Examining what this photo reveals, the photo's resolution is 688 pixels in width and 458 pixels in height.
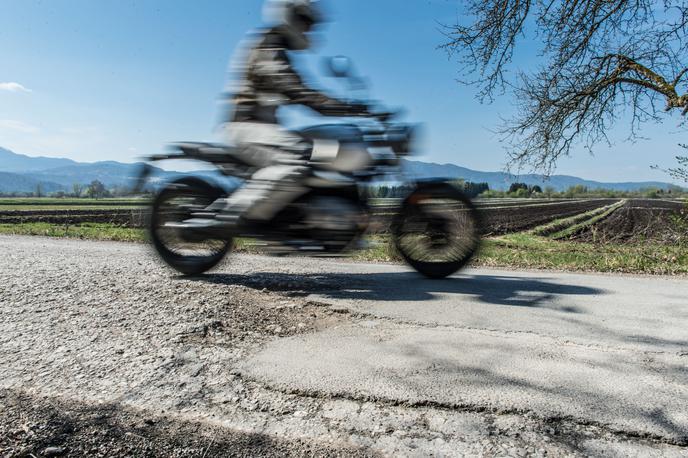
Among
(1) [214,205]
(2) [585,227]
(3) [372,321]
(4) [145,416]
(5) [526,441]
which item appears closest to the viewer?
(5) [526,441]

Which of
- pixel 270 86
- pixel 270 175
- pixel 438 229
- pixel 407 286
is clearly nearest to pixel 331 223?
pixel 270 175

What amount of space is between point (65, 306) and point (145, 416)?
1983 mm

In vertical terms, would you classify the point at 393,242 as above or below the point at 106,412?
above

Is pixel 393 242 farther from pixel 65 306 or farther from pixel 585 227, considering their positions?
pixel 585 227

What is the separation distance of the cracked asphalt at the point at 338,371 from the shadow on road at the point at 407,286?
4 centimetres

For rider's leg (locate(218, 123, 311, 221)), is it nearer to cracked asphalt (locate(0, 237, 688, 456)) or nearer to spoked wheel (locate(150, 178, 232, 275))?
spoked wheel (locate(150, 178, 232, 275))

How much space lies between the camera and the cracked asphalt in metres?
1.78

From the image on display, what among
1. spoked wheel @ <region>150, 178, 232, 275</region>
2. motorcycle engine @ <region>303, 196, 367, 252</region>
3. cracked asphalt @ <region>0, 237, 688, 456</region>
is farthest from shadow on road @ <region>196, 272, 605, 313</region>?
motorcycle engine @ <region>303, 196, 367, 252</region>

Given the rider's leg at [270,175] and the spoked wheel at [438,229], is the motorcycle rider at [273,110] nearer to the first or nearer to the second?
the rider's leg at [270,175]

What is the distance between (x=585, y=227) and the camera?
21672 mm

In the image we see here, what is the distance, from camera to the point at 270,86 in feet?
13.9

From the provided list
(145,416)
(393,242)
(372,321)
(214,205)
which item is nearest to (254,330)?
(372,321)

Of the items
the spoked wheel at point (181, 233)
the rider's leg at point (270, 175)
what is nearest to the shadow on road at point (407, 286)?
the spoked wheel at point (181, 233)

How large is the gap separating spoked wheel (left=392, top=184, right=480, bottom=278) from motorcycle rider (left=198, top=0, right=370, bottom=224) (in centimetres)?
98
